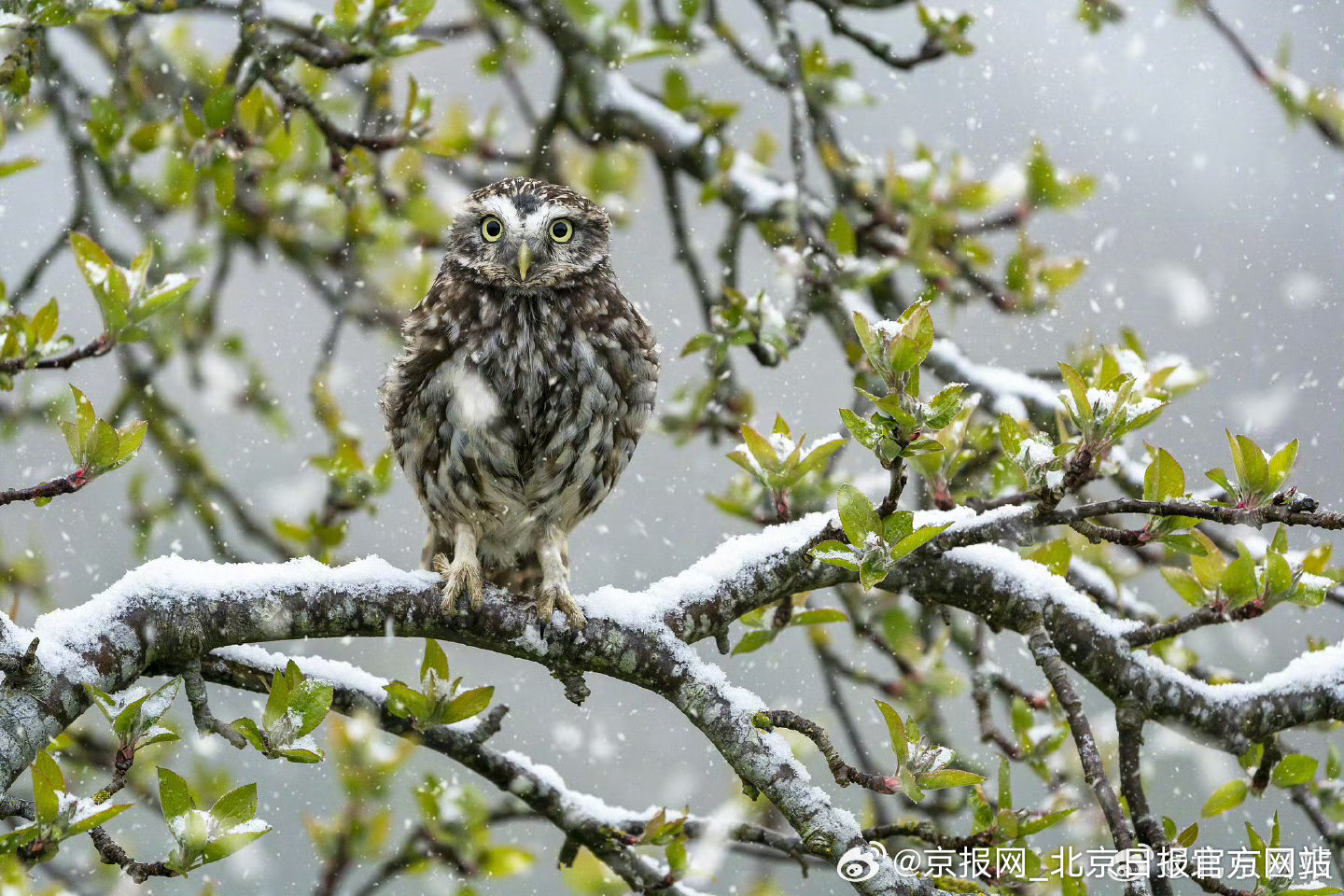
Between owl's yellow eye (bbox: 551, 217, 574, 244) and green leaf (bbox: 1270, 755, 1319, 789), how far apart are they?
5.17 feet

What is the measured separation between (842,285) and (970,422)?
39 centimetres

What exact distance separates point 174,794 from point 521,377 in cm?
105

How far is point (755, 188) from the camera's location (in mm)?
2967

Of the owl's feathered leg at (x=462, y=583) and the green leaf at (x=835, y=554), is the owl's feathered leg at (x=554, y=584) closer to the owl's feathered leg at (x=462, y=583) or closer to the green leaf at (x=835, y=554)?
the owl's feathered leg at (x=462, y=583)

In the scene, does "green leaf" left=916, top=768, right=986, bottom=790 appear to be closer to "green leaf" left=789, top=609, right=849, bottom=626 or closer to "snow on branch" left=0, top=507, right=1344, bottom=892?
"snow on branch" left=0, top=507, right=1344, bottom=892

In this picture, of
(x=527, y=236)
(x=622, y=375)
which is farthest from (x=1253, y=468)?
(x=527, y=236)

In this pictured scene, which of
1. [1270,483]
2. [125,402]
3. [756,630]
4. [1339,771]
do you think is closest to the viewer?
[1270,483]

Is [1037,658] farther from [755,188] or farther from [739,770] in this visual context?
[755,188]

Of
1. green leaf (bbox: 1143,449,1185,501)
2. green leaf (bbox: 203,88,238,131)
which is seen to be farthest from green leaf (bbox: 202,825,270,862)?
green leaf (bbox: 203,88,238,131)

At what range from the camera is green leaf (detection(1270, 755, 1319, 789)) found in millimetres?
1941

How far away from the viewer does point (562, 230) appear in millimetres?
2373

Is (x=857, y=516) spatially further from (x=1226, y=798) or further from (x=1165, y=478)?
(x=1226, y=798)

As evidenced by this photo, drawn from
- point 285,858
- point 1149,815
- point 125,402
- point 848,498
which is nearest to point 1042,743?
point 1149,815

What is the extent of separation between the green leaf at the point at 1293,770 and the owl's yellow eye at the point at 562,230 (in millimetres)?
1576
